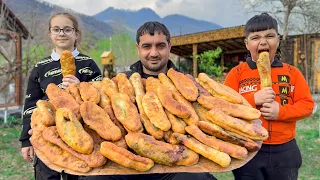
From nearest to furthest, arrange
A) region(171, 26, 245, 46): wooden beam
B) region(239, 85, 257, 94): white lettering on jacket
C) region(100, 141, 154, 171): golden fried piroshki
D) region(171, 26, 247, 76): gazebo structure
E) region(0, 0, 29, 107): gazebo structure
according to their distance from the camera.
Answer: region(100, 141, 154, 171): golden fried piroshki, region(239, 85, 257, 94): white lettering on jacket, region(0, 0, 29, 107): gazebo structure, region(171, 26, 245, 46): wooden beam, region(171, 26, 247, 76): gazebo structure

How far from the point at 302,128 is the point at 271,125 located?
6.42 meters

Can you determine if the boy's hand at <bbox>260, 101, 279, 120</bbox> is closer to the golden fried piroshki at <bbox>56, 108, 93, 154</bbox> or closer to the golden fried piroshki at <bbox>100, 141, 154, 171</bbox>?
the golden fried piroshki at <bbox>100, 141, 154, 171</bbox>

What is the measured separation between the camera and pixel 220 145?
167 centimetres

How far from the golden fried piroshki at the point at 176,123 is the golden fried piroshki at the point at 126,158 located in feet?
0.85

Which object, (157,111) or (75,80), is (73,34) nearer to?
(75,80)

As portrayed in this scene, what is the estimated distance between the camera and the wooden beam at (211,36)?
10.4m

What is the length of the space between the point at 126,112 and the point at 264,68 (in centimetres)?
104

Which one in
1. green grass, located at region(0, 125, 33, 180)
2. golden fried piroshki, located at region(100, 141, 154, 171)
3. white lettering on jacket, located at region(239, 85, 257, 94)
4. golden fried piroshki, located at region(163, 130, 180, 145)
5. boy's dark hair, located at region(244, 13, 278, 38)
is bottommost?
green grass, located at region(0, 125, 33, 180)

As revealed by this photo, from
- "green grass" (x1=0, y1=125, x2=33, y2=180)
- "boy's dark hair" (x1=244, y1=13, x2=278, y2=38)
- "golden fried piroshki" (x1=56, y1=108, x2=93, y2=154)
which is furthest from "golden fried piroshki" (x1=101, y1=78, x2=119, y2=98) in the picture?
"green grass" (x1=0, y1=125, x2=33, y2=180)

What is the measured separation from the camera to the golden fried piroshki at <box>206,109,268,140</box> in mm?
1761

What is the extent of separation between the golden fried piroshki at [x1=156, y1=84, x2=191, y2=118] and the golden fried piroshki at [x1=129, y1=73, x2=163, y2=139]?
123 millimetres

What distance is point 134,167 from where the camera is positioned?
61.8 inches

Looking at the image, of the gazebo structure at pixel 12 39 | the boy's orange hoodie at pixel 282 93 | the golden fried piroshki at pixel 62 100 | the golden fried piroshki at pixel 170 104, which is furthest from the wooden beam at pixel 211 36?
the golden fried piroshki at pixel 62 100

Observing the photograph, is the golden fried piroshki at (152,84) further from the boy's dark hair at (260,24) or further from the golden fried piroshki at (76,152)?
the boy's dark hair at (260,24)
